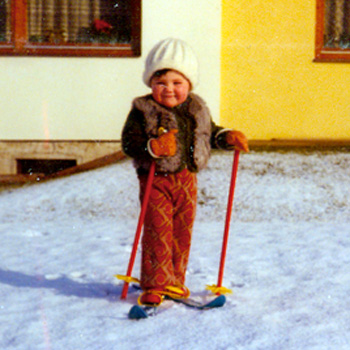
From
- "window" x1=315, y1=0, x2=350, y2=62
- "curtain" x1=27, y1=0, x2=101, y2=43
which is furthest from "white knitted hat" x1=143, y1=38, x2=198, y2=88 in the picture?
"window" x1=315, y1=0, x2=350, y2=62

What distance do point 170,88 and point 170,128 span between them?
20 cm

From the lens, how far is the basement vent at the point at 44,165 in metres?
7.80

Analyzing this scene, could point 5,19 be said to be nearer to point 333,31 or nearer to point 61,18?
point 61,18

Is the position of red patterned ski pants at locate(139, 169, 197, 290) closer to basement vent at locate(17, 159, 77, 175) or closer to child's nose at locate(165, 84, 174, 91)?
child's nose at locate(165, 84, 174, 91)

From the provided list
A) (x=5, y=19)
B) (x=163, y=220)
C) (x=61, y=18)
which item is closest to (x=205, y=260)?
(x=163, y=220)

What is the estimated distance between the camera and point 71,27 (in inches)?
312

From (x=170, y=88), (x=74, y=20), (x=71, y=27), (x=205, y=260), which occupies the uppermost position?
(x=74, y=20)

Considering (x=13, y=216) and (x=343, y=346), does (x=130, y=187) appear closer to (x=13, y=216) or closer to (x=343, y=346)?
(x=13, y=216)

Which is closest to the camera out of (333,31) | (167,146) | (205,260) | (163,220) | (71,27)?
(167,146)

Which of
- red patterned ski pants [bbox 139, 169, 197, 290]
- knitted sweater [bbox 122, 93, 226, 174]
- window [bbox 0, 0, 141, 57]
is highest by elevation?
window [bbox 0, 0, 141, 57]

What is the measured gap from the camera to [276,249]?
4148 millimetres

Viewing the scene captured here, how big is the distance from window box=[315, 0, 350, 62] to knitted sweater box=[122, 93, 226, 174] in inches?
218

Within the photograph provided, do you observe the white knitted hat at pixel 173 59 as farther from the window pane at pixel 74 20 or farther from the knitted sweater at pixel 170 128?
the window pane at pixel 74 20

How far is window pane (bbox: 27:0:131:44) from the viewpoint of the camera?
25.7ft
